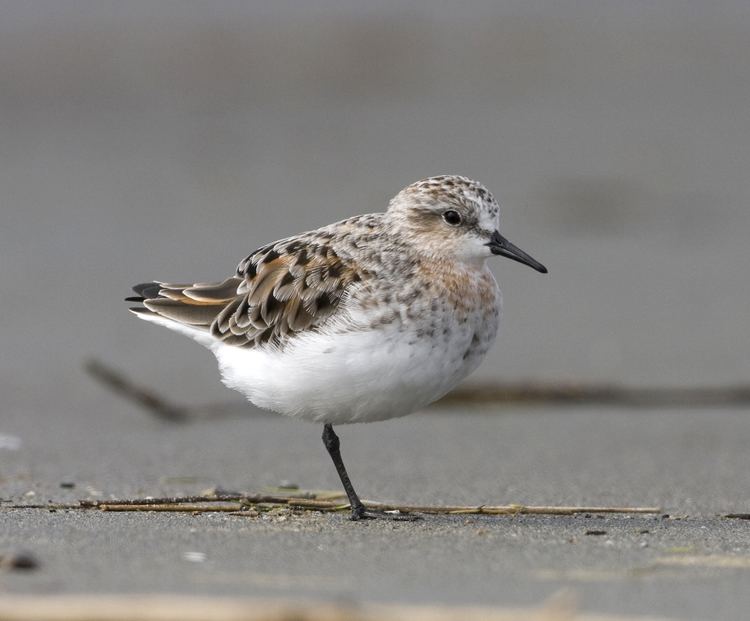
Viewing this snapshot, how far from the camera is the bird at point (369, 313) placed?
508 cm

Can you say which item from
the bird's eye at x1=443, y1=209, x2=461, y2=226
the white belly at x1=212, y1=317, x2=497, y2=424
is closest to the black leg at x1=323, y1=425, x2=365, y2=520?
the white belly at x1=212, y1=317, x2=497, y2=424

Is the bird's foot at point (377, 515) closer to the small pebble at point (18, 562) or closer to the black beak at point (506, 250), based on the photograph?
the black beak at point (506, 250)

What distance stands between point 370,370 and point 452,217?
78 cm

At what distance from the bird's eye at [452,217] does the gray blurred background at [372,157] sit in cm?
226

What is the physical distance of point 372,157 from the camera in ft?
41.1

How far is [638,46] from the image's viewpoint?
589 inches

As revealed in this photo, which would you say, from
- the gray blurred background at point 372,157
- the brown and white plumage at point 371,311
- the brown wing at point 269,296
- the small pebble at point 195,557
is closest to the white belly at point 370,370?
the brown and white plumage at point 371,311

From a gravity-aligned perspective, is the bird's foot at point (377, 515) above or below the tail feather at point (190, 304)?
below

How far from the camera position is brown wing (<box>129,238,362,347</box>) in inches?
211

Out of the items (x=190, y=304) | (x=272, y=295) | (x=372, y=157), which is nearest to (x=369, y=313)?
(x=272, y=295)

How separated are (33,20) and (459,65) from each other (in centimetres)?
473

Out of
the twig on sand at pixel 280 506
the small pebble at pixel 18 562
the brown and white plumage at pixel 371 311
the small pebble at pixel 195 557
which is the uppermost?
the brown and white plumage at pixel 371 311

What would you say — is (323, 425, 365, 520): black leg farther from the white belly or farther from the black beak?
the black beak

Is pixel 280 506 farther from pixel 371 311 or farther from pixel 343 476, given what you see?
pixel 371 311
